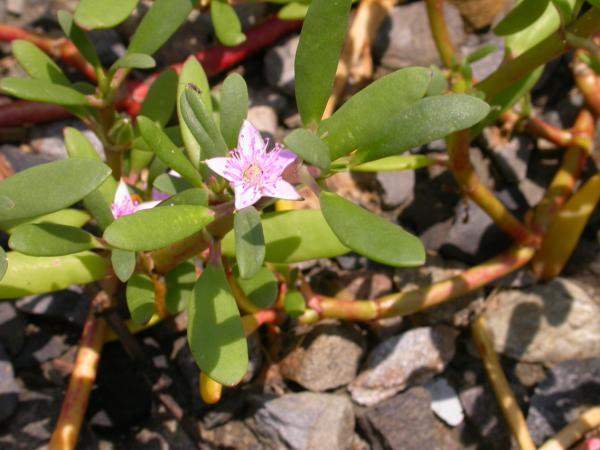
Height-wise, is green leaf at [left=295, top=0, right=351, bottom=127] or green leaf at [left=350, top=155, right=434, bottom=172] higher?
green leaf at [left=295, top=0, right=351, bottom=127]

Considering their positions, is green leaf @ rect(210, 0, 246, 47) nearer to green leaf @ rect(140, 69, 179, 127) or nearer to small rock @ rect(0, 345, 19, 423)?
green leaf @ rect(140, 69, 179, 127)

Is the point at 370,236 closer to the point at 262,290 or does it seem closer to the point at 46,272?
the point at 262,290

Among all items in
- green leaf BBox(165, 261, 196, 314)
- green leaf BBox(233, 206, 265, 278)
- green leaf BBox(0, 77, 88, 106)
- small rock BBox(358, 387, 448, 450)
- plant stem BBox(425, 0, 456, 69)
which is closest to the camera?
green leaf BBox(233, 206, 265, 278)

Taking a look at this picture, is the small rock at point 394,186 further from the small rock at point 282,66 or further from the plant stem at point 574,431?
the plant stem at point 574,431

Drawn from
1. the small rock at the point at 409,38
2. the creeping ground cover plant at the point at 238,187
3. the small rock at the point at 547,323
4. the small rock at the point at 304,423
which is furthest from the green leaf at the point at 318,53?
the small rock at the point at 409,38

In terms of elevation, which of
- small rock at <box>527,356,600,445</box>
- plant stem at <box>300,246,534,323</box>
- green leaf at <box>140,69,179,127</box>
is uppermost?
green leaf at <box>140,69,179,127</box>

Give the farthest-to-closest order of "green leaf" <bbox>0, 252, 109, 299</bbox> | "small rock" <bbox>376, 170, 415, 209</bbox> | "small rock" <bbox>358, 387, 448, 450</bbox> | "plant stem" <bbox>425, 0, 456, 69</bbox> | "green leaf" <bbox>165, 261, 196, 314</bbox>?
"small rock" <bbox>376, 170, 415, 209</bbox>, "plant stem" <bbox>425, 0, 456, 69</bbox>, "small rock" <bbox>358, 387, 448, 450</bbox>, "green leaf" <bbox>165, 261, 196, 314</bbox>, "green leaf" <bbox>0, 252, 109, 299</bbox>

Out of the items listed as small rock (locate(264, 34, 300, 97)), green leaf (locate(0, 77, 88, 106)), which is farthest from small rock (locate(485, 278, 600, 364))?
green leaf (locate(0, 77, 88, 106))

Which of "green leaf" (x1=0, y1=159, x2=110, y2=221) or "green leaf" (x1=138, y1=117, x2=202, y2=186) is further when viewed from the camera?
"green leaf" (x1=138, y1=117, x2=202, y2=186)
